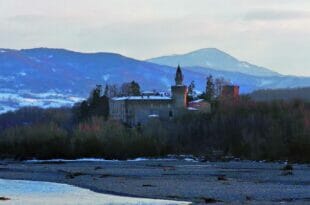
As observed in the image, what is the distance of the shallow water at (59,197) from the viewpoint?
38000 millimetres

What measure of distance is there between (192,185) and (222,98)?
10215 cm

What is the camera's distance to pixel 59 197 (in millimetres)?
41438

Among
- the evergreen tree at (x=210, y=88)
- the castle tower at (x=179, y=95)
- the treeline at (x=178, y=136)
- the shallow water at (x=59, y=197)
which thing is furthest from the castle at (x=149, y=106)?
the shallow water at (x=59, y=197)

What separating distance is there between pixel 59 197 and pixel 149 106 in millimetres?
112622

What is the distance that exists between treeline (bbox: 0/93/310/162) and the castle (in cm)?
1618

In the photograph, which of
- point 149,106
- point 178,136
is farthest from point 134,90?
point 178,136

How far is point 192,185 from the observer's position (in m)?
51.8

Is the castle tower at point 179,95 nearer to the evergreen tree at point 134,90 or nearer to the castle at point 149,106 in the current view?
the castle at point 149,106

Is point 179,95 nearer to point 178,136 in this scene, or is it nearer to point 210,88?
point 210,88

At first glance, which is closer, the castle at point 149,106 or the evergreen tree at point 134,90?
the castle at point 149,106

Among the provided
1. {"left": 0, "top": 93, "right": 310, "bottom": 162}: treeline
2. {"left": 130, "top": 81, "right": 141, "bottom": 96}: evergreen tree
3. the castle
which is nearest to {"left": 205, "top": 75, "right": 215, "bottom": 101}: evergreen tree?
the castle

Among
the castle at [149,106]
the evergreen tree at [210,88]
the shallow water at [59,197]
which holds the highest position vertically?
the evergreen tree at [210,88]

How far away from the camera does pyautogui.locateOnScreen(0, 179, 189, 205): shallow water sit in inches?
1496

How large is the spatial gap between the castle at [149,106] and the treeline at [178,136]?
1618 cm
